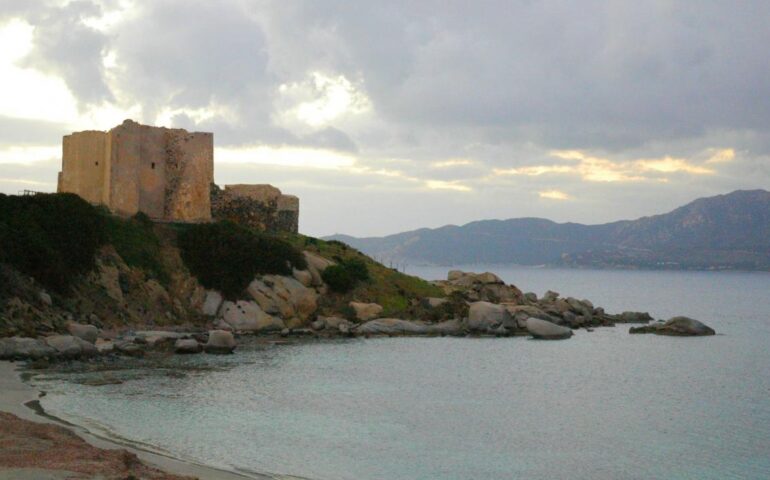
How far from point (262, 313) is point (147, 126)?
1612 cm

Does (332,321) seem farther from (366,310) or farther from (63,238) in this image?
(63,238)

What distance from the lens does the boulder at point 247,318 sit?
54.4 meters

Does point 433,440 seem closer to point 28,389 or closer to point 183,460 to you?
point 183,460

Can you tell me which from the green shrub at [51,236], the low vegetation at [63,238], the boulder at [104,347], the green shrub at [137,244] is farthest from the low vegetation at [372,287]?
the boulder at [104,347]

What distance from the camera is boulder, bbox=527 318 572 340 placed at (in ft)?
195

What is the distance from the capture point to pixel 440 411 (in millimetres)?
32000

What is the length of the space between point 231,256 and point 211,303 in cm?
354

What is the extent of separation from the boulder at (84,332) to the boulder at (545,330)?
29122mm

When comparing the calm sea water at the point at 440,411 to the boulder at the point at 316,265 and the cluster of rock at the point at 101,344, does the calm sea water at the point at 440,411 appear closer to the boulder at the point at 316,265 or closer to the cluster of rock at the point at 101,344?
the cluster of rock at the point at 101,344

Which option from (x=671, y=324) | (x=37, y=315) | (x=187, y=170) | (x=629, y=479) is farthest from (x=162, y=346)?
(x=671, y=324)

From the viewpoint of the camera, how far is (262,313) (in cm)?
5559

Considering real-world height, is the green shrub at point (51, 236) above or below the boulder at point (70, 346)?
above

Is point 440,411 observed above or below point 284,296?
below

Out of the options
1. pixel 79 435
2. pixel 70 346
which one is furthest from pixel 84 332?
pixel 79 435
